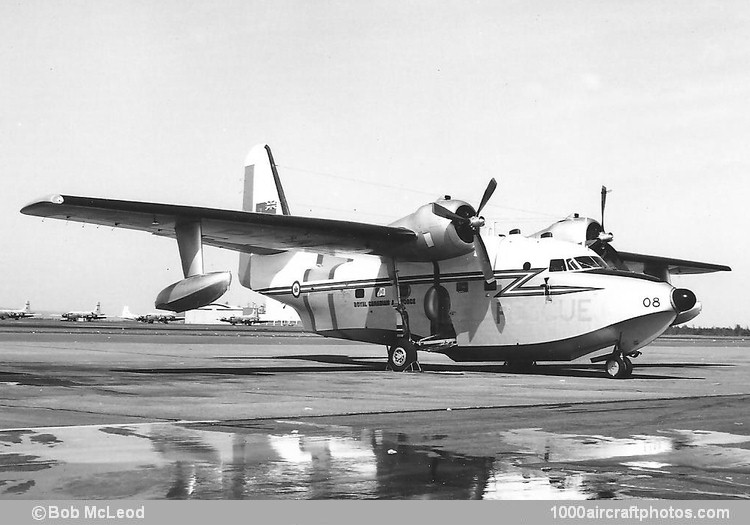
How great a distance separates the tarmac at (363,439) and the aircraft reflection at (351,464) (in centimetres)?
2

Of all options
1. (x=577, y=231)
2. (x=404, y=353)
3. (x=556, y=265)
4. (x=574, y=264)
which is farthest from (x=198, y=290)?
(x=577, y=231)

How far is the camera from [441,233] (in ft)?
83.2

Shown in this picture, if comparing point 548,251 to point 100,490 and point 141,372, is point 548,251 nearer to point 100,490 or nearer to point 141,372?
point 141,372

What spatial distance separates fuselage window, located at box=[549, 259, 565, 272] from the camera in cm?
2478

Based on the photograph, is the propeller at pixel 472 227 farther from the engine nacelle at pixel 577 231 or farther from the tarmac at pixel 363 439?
the tarmac at pixel 363 439

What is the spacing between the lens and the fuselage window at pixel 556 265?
81.3ft

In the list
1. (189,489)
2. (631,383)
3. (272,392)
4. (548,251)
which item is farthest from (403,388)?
(189,489)

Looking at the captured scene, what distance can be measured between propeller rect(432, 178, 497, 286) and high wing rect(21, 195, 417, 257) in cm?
115

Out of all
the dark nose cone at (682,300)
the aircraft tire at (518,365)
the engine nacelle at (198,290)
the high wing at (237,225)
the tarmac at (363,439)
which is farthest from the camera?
the aircraft tire at (518,365)

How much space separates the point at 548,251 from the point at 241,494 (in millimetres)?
19312

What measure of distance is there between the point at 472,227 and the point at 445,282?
232 centimetres

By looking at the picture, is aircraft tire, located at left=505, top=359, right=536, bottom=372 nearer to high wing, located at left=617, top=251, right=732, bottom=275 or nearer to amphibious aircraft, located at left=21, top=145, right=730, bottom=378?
amphibious aircraft, located at left=21, top=145, right=730, bottom=378

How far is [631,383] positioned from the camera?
70.9 feet

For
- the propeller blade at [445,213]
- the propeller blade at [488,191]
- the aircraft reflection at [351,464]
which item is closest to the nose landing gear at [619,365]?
the propeller blade at [445,213]
